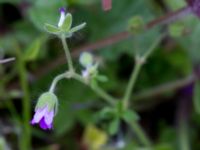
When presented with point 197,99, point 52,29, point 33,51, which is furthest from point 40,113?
point 197,99

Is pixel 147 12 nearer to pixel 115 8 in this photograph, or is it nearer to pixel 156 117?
pixel 115 8

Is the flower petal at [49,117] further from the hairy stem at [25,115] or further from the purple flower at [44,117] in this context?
the hairy stem at [25,115]

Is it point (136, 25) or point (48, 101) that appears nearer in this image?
point (48, 101)

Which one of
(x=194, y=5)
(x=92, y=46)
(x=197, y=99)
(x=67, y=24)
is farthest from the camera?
(x=92, y=46)

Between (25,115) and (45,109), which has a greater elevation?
(25,115)

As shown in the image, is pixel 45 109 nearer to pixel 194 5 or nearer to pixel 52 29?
pixel 52 29

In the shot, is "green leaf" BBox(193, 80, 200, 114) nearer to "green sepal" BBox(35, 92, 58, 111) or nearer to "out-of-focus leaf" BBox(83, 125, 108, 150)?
"out-of-focus leaf" BBox(83, 125, 108, 150)

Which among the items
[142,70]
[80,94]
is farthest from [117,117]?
[142,70]

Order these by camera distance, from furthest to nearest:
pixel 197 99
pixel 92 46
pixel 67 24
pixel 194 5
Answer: pixel 92 46 < pixel 197 99 < pixel 194 5 < pixel 67 24

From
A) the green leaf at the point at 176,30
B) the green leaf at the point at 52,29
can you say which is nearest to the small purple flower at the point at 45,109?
the green leaf at the point at 52,29

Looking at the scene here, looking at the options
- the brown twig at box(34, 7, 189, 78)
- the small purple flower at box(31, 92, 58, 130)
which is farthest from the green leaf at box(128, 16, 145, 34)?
the small purple flower at box(31, 92, 58, 130)
